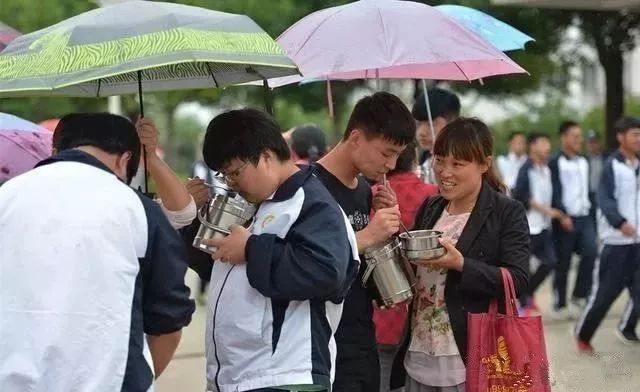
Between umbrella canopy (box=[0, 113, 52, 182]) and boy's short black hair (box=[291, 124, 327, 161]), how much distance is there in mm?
2945

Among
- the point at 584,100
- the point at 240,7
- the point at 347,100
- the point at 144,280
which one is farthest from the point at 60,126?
the point at 584,100

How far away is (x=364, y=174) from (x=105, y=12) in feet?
4.05

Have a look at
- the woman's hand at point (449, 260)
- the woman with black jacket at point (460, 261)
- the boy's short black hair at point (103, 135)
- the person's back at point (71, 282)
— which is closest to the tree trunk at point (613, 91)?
the woman with black jacket at point (460, 261)

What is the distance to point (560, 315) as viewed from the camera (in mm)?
10586

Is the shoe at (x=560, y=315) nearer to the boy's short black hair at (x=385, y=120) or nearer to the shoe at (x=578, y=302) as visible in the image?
the shoe at (x=578, y=302)

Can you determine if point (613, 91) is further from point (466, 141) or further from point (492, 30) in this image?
point (466, 141)

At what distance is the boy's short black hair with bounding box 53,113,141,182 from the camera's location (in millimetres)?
3008

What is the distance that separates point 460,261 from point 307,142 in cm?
362

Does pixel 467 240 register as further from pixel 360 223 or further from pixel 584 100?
pixel 584 100

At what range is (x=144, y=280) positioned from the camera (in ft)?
9.52

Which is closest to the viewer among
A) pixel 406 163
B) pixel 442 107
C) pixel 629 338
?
pixel 406 163

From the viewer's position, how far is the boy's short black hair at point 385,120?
3930 mm

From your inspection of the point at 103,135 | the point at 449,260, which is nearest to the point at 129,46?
the point at 103,135

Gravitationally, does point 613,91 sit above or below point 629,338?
above
